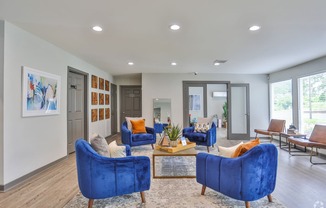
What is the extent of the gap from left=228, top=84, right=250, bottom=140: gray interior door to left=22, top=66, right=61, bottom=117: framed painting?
18.4 feet

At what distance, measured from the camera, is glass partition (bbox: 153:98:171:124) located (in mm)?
6703

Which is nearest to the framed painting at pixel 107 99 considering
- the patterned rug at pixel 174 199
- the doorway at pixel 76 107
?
the doorway at pixel 76 107

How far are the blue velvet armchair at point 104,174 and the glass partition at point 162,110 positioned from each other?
4459mm

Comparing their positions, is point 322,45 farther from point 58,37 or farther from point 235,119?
point 58,37

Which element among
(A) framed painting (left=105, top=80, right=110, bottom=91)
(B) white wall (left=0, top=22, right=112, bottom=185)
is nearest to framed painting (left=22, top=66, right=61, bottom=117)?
(B) white wall (left=0, top=22, right=112, bottom=185)

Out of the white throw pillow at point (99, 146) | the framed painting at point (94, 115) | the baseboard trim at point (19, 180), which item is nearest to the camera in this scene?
the white throw pillow at point (99, 146)

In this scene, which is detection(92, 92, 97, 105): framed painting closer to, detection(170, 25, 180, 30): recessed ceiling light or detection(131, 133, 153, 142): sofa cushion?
detection(131, 133, 153, 142): sofa cushion

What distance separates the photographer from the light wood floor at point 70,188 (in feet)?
7.82

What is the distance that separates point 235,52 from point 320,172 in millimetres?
2812

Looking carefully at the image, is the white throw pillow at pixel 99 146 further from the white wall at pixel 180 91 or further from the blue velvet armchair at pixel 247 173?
the white wall at pixel 180 91

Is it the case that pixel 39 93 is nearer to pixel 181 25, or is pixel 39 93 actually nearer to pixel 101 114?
pixel 181 25

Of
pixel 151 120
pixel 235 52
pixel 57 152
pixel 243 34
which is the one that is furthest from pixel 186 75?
pixel 57 152

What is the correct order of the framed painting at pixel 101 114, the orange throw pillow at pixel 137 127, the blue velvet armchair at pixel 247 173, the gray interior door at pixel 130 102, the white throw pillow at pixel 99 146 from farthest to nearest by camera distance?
the gray interior door at pixel 130 102 < the framed painting at pixel 101 114 < the orange throw pillow at pixel 137 127 < the white throw pillow at pixel 99 146 < the blue velvet armchair at pixel 247 173

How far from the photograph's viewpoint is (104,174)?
212cm
